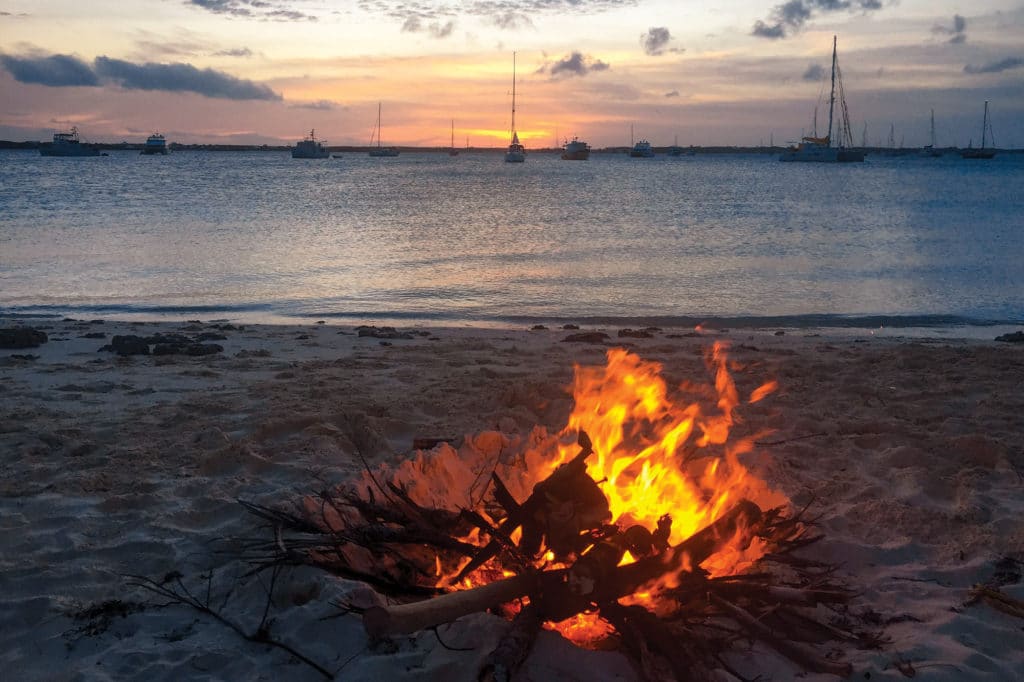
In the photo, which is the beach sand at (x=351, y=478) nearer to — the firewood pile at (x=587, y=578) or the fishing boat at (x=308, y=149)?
the firewood pile at (x=587, y=578)

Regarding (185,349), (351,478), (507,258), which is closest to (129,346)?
(185,349)

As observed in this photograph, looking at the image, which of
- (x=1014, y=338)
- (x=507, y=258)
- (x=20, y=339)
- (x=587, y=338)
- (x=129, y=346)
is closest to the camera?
(x=129, y=346)

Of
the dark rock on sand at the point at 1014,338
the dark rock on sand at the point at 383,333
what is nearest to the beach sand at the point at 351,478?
the dark rock on sand at the point at 383,333

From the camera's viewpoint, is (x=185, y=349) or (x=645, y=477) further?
(x=185, y=349)

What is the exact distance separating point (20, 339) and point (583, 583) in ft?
31.0

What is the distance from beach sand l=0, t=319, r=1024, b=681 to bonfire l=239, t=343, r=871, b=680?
0.14 meters

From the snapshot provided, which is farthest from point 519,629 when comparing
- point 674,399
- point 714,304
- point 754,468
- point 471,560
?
point 714,304

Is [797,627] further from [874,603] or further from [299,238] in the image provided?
[299,238]

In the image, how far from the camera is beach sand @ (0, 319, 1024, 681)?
312 centimetres

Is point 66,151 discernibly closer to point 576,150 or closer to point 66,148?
point 66,148

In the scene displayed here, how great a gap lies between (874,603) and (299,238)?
95.3ft

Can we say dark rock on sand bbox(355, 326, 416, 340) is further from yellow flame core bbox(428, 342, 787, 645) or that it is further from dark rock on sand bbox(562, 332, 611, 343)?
yellow flame core bbox(428, 342, 787, 645)

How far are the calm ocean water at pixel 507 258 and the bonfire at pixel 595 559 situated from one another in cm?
1125

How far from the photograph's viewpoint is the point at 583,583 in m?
2.98
